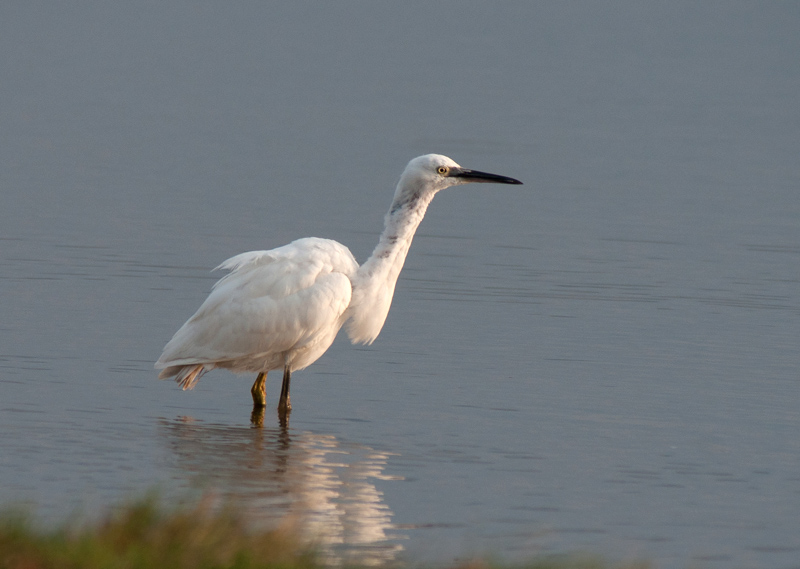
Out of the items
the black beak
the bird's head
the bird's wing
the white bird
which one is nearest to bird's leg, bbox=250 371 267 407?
the white bird

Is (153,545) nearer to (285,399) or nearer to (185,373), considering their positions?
→ (285,399)

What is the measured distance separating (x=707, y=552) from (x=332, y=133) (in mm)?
36368

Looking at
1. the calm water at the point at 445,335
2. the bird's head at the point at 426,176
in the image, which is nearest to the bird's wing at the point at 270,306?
the calm water at the point at 445,335

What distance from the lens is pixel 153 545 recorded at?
265 inches

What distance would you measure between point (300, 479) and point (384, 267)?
104 inches

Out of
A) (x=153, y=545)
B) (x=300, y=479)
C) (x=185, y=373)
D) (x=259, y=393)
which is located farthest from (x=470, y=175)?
(x=153, y=545)

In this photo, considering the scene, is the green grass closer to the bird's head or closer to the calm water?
the calm water

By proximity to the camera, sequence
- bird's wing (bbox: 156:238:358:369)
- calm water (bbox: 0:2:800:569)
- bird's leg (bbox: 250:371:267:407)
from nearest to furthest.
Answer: calm water (bbox: 0:2:800:569) < bird's wing (bbox: 156:238:358:369) < bird's leg (bbox: 250:371:267:407)

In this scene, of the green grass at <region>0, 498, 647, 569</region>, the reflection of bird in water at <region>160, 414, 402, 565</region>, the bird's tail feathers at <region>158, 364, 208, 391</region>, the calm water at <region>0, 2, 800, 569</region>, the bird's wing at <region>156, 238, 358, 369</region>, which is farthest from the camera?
the bird's tail feathers at <region>158, 364, 208, 391</region>

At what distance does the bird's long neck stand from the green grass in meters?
4.95

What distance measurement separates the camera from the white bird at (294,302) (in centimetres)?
1176

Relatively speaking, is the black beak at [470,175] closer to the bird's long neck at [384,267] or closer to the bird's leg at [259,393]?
the bird's long neck at [384,267]

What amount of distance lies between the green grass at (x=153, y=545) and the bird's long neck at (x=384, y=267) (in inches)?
195

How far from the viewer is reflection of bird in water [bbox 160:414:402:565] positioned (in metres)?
8.81
